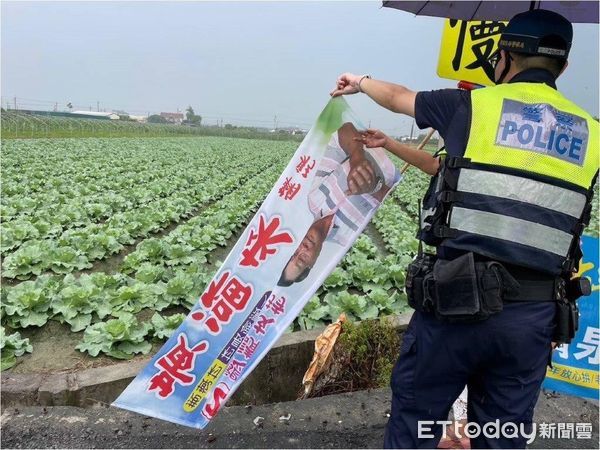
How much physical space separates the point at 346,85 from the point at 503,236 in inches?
46.8

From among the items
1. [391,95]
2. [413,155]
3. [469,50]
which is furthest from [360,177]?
[469,50]

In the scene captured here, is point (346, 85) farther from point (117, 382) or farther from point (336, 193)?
point (117, 382)

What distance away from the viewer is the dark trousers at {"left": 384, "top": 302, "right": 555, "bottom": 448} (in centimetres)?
193

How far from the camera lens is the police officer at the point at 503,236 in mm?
1858

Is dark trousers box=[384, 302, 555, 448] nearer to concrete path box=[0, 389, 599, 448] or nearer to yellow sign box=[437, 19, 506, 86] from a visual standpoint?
concrete path box=[0, 389, 599, 448]

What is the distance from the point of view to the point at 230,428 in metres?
2.99

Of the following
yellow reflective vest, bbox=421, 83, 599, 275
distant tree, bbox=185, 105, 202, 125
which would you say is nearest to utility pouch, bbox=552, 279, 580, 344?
yellow reflective vest, bbox=421, 83, 599, 275

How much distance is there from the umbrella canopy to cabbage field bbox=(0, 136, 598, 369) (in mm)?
2707

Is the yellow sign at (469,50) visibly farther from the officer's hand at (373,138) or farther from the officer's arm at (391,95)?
the officer's arm at (391,95)

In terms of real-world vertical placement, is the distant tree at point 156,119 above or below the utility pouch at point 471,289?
above

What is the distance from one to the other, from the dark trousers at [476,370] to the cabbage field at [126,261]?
7.79 ft

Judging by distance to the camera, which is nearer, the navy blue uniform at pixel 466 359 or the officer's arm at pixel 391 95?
the navy blue uniform at pixel 466 359

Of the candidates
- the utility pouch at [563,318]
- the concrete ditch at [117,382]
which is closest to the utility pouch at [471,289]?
the utility pouch at [563,318]

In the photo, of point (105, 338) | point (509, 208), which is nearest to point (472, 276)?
point (509, 208)
